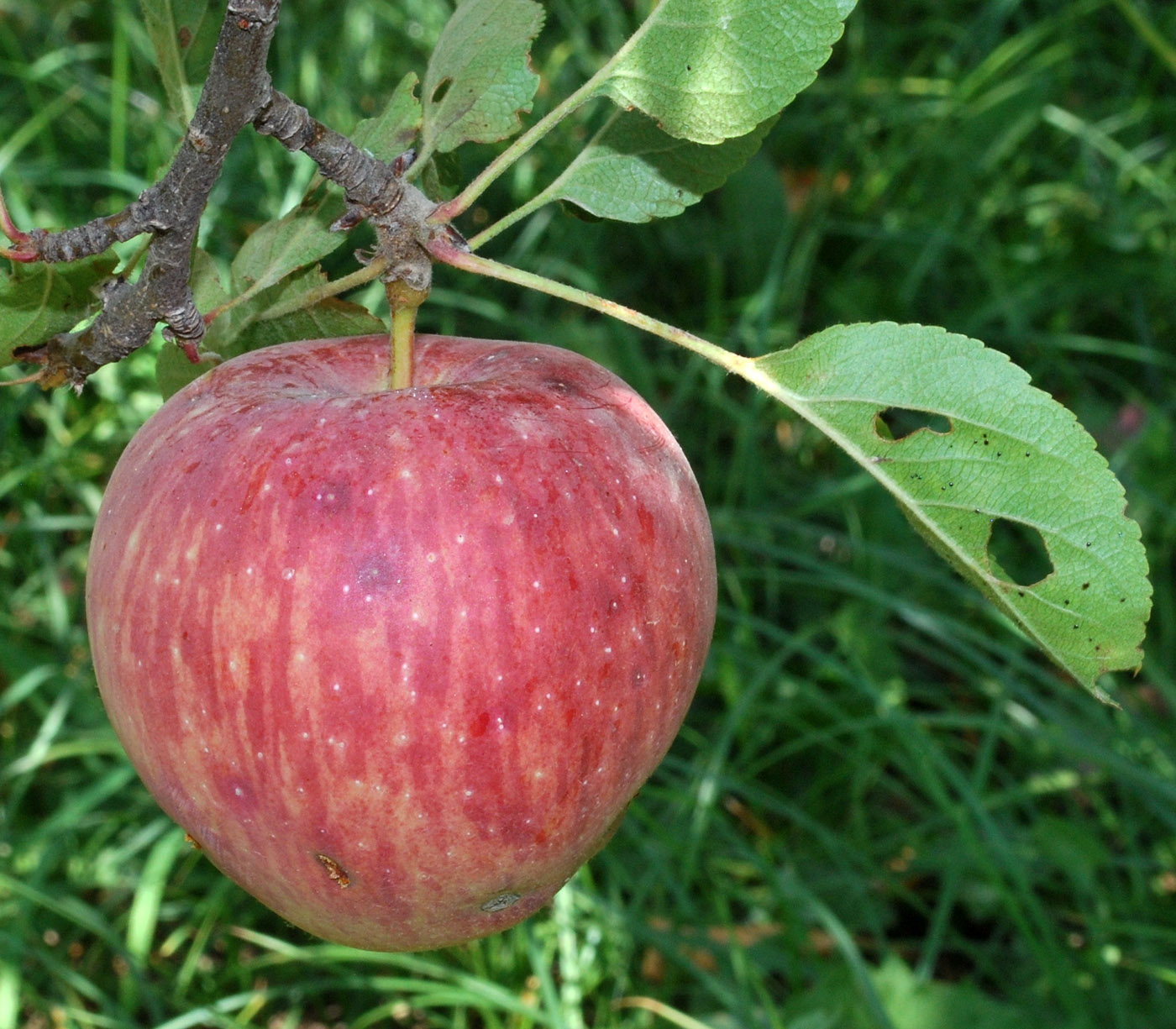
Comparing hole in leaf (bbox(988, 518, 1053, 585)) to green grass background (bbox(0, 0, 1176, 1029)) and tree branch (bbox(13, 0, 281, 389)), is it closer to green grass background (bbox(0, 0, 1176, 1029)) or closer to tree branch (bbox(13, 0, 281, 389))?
green grass background (bbox(0, 0, 1176, 1029))

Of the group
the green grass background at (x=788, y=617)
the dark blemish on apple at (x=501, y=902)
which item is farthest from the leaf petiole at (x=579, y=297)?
the green grass background at (x=788, y=617)

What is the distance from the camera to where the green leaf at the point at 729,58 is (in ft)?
1.83

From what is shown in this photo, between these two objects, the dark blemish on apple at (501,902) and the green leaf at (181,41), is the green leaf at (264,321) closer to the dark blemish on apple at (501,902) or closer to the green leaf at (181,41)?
the green leaf at (181,41)

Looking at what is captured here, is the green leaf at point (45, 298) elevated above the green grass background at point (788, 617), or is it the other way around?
the green leaf at point (45, 298)

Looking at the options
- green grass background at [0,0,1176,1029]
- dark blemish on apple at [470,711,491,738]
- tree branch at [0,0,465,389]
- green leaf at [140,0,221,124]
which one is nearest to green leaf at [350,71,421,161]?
tree branch at [0,0,465,389]

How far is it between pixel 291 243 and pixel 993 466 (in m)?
0.36

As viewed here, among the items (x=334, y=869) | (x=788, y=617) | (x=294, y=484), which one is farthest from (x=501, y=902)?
(x=788, y=617)

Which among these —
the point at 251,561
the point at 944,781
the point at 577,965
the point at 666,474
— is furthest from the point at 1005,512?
the point at 944,781

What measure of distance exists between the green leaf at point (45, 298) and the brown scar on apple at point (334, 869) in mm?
284

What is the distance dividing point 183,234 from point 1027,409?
38 cm

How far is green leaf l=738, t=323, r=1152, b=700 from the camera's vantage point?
0.56 metres

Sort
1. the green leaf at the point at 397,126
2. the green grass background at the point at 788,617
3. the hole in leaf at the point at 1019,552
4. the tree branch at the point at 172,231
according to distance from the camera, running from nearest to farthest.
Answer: the tree branch at the point at 172,231 < the green leaf at the point at 397,126 < the green grass background at the point at 788,617 < the hole in leaf at the point at 1019,552

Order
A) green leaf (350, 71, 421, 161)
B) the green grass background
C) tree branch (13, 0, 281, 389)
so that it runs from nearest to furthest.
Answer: tree branch (13, 0, 281, 389)
green leaf (350, 71, 421, 161)
the green grass background

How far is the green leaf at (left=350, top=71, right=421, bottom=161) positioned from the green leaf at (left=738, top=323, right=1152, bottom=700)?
201mm
